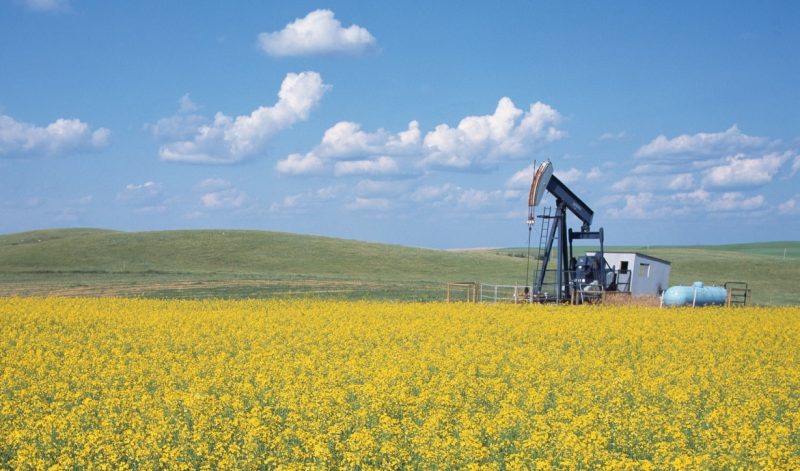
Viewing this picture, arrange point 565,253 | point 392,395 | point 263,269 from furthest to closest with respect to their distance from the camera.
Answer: point 263,269
point 565,253
point 392,395

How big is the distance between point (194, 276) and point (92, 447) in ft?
171

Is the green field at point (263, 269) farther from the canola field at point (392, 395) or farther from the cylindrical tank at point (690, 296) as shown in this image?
the canola field at point (392, 395)

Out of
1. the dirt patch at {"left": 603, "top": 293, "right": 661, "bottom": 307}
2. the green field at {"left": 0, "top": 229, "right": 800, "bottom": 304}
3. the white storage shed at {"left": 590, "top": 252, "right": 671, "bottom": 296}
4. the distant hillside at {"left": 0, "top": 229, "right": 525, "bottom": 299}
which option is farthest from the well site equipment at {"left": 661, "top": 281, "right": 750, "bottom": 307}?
the distant hillside at {"left": 0, "top": 229, "right": 525, "bottom": 299}

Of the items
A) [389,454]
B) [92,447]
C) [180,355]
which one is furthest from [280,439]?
[180,355]

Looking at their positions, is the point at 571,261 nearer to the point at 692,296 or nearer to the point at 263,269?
the point at 692,296

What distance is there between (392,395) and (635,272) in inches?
1153

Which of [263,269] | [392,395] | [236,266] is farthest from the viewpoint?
[236,266]

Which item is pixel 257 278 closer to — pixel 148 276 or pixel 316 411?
pixel 148 276

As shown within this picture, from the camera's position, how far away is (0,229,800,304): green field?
154ft

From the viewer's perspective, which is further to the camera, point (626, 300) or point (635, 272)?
point (635, 272)

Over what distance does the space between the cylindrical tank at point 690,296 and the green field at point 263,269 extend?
1221cm

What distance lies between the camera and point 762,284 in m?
69.2

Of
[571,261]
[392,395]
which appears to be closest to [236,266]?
[571,261]

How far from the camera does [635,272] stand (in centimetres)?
Result: 3806
